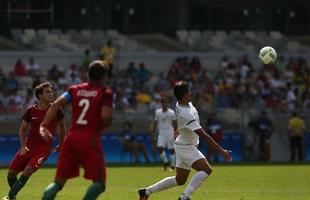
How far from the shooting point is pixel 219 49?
4966 cm

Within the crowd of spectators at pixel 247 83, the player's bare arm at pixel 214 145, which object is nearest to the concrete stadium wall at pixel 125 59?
the crowd of spectators at pixel 247 83

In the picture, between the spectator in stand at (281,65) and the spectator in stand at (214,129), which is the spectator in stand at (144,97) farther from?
the spectator in stand at (281,65)

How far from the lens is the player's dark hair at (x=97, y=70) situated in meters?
12.7

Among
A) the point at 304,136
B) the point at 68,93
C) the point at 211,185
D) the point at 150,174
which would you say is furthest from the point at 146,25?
the point at 68,93

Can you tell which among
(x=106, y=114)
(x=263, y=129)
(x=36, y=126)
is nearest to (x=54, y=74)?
(x=263, y=129)

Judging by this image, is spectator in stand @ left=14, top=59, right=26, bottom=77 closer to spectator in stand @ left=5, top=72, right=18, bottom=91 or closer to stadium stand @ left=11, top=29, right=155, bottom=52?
spectator in stand @ left=5, top=72, right=18, bottom=91

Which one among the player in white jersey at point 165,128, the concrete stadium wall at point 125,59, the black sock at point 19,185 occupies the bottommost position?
the player in white jersey at point 165,128

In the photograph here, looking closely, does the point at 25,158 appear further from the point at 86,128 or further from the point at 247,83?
the point at 247,83

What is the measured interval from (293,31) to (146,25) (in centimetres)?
879

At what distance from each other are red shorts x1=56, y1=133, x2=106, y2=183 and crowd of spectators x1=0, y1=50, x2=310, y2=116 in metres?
25.1

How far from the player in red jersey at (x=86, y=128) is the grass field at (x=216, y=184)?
5975mm

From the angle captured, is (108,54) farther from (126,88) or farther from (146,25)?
(146,25)

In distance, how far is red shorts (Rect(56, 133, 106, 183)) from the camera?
42.1 ft

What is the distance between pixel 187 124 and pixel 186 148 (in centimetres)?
46
